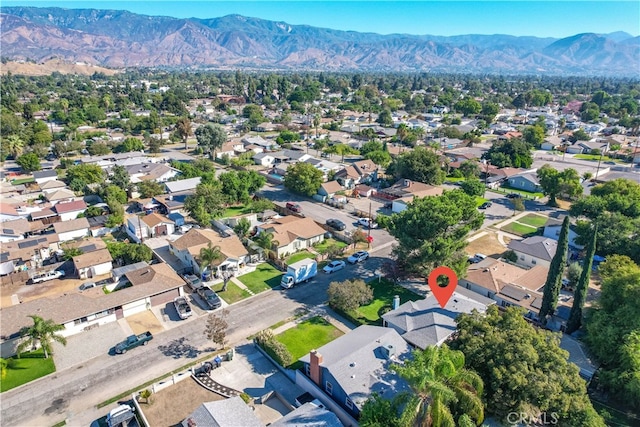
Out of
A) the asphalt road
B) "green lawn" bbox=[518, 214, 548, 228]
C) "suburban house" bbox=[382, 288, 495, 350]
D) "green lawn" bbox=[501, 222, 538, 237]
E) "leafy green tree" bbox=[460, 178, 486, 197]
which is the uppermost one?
"leafy green tree" bbox=[460, 178, 486, 197]

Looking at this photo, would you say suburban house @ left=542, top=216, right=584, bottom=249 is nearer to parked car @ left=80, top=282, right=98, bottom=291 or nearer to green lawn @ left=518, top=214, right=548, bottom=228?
green lawn @ left=518, top=214, right=548, bottom=228

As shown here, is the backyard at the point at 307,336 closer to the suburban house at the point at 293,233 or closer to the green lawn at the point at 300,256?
the green lawn at the point at 300,256

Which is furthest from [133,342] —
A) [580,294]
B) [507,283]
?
[580,294]

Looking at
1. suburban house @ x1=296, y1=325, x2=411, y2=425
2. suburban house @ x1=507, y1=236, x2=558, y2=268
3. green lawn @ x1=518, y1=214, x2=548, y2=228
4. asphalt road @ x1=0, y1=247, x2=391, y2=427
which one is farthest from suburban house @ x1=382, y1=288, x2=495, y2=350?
green lawn @ x1=518, y1=214, x2=548, y2=228

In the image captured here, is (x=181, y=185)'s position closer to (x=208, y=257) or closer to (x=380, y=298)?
(x=208, y=257)

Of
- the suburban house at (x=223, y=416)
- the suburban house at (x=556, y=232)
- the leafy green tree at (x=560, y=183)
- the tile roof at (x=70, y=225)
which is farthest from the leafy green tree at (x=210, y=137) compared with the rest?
the suburban house at (x=223, y=416)

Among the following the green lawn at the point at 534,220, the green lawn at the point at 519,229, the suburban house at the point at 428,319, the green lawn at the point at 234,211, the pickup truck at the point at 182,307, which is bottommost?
the green lawn at the point at 234,211

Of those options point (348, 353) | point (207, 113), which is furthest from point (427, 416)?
point (207, 113)
